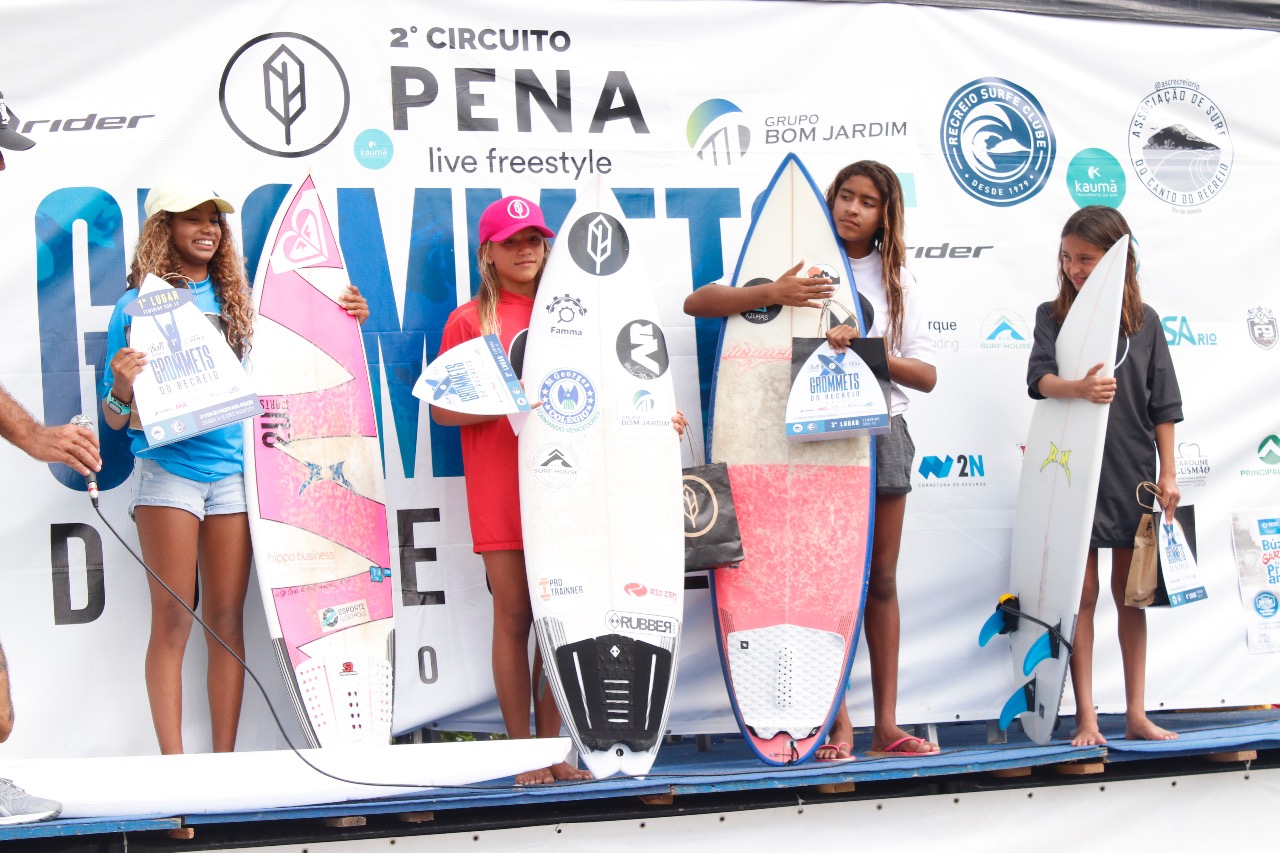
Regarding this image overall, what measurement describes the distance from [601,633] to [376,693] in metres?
0.64

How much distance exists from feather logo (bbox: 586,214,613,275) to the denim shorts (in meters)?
1.17

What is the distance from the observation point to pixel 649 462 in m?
3.37

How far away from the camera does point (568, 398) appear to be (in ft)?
11.0

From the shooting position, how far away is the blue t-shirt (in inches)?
122

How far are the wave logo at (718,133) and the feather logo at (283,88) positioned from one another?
1.23 metres

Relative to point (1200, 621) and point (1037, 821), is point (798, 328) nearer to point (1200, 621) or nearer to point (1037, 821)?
point (1037, 821)

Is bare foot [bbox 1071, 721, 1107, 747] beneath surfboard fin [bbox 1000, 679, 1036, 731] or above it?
beneath

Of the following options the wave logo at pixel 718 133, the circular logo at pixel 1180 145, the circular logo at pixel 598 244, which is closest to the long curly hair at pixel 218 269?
the circular logo at pixel 598 244

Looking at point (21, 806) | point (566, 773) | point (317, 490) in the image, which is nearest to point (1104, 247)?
point (566, 773)

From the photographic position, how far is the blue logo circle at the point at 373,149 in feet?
12.1

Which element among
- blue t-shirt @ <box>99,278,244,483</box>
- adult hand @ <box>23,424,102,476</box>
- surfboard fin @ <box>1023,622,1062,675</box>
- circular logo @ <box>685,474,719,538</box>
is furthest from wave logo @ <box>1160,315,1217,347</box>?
adult hand @ <box>23,424,102,476</box>

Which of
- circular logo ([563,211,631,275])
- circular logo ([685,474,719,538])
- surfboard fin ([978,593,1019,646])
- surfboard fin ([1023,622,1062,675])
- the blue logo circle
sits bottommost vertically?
surfboard fin ([1023,622,1062,675])

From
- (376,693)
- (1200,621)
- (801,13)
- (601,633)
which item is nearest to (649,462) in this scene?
(601,633)

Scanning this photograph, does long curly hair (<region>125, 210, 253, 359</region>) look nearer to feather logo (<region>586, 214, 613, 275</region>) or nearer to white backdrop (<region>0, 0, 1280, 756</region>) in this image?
white backdrop (<region>0, 0, 1280, 756</region>)
